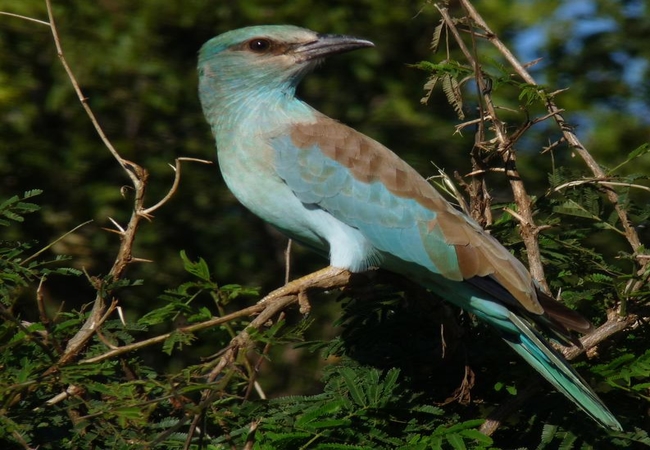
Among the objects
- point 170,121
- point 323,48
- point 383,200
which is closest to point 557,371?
point 383,200

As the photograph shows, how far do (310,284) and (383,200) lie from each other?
588 millimetres

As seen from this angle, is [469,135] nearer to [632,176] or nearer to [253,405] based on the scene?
[632,176]

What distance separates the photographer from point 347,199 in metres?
3.76

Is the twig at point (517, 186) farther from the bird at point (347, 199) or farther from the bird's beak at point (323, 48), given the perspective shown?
the bird's beak at point (323, 48)

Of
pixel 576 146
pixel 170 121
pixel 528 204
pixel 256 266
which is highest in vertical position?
pixel 576 146

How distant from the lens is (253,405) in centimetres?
293

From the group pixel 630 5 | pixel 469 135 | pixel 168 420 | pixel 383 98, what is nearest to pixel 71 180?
pixel 383 98

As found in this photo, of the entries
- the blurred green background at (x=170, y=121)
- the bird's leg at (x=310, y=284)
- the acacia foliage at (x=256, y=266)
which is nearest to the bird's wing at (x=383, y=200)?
the acacia foliage at (x=256, y=266)

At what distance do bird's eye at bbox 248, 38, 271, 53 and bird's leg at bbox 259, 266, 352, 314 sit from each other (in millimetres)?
1236

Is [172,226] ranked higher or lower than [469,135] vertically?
lower

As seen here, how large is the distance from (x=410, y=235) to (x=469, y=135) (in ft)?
7.88

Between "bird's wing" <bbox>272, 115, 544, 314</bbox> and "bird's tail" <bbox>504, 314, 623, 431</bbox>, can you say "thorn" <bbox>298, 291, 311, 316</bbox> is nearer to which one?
"bird's wing" <bbox>272, 115, 544, 314</bbox>

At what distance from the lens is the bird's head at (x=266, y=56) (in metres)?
4.23

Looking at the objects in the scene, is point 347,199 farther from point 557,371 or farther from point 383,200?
point 557,371
